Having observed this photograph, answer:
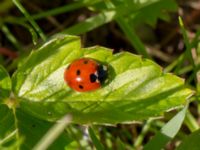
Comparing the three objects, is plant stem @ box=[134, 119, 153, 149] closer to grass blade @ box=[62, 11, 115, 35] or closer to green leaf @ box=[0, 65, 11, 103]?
grass blade @ box=[62, 11, 115, 35]

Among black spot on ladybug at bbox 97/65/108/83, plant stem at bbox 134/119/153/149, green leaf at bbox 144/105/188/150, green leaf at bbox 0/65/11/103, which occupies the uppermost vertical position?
green leaf at bbox 0/65/11/103

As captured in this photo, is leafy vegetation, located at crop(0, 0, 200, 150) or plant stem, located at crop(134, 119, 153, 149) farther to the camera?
plant stem, located at crop(134, 119, 153, 149)

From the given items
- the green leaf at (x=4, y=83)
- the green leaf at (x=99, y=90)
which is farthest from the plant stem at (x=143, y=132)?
the green leaf at (x=4, y=83)

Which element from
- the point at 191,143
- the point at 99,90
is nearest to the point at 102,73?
the point at 99,90

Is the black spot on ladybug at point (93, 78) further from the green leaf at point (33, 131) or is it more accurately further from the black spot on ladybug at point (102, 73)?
the green leaf at point (33, 131)

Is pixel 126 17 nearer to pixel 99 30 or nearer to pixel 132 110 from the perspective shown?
pixel 99 30

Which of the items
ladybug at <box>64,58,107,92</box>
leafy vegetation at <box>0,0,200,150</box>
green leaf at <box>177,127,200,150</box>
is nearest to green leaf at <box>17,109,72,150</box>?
leafy vegetation at <box>0,0,200,150</box>

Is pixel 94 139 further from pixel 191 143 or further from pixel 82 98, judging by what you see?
pixel 191 143
